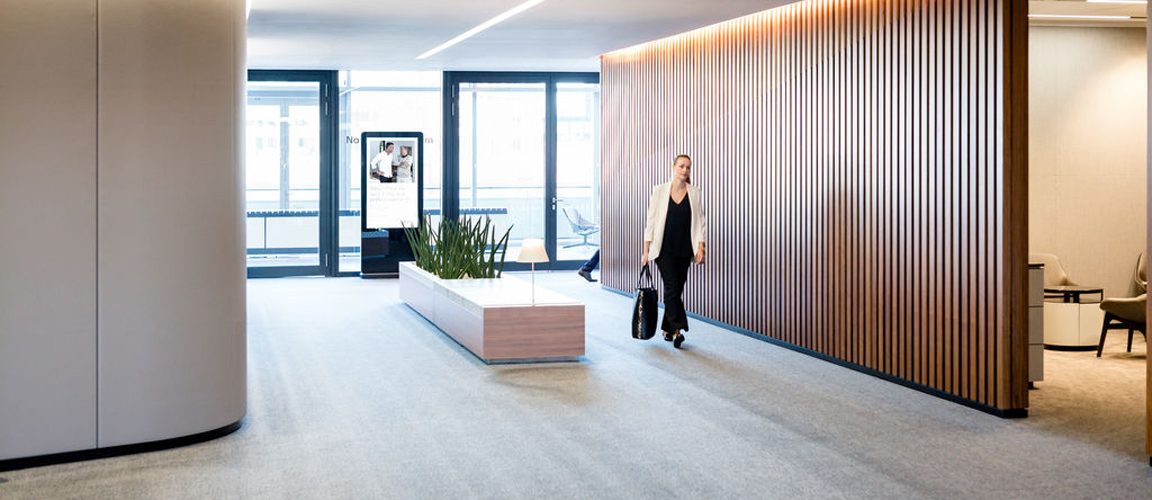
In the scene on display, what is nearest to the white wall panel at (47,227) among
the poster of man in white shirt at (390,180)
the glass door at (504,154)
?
the poster of man in white shirt at (390,180)

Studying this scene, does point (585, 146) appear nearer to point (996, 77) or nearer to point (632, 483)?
point (996, 77)

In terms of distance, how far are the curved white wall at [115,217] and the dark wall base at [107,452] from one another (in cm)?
3

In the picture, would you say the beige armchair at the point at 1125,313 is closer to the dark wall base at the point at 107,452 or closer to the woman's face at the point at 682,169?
the woman's face at the point at 682,169

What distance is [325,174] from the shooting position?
16688mm

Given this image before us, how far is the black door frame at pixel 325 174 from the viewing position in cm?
1639

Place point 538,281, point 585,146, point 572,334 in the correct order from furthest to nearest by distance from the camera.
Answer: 1. point 585,146
2. point 538,281
3. point 572,334

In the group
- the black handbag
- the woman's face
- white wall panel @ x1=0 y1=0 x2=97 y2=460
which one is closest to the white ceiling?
the woman's face

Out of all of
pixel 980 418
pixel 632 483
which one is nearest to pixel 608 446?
pixel 632 483

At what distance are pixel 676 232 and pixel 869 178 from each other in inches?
70.9

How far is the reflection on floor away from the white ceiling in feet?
11.2

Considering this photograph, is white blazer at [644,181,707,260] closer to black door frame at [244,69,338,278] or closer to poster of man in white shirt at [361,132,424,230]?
poster of man in white shirt at [361,132,424,230]

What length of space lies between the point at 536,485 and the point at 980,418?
9.46ft

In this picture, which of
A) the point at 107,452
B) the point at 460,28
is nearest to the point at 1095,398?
the point at 107,452

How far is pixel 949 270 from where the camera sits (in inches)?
292
